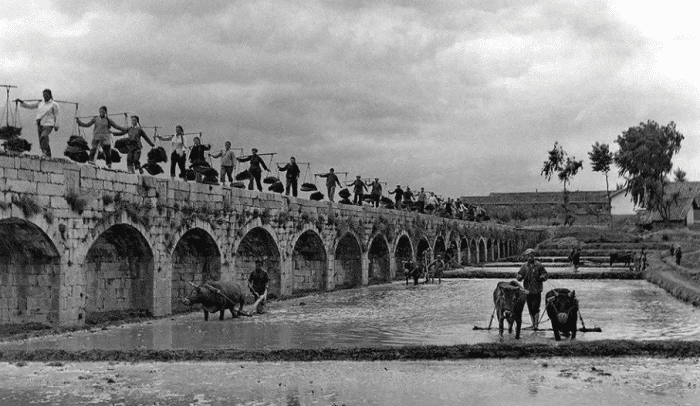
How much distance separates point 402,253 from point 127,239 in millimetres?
24762

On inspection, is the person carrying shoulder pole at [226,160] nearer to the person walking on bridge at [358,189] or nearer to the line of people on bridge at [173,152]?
the line of people on bridge at [173,152]

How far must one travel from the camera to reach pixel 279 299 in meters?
27.6

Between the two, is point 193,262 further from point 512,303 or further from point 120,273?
point 512,303

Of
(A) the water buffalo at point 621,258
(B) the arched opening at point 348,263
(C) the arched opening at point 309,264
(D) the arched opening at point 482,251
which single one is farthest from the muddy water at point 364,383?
(D) the arched opening at point 482,251

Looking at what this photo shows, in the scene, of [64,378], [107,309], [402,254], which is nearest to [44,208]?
[107,309]

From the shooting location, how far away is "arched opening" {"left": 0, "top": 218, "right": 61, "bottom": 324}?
1817 cm

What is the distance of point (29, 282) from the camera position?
18.4 meters

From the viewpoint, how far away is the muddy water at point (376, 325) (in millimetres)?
15938

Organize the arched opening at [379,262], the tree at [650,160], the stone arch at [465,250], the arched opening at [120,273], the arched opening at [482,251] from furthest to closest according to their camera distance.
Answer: the tree at [650,160]
the arched opening at [482,251]
the stone arch at [465,250]
the arched opening at [379,262]
the arched opening at [120,273]

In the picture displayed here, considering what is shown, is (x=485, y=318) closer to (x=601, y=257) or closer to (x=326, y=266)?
(x=326, y=266)

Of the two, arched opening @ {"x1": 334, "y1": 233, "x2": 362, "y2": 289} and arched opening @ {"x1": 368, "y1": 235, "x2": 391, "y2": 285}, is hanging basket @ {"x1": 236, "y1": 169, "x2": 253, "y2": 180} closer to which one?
arched opening @ {"x1": 334, "y1": 233, "x2": 362, "y2": 289}

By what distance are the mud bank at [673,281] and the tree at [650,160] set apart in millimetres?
37713

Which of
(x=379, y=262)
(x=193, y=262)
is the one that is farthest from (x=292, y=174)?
(x=379, y=262)

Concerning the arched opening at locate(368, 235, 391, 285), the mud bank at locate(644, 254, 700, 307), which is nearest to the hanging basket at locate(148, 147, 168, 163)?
the mud bank at locate(644, 254, 700, 307)
